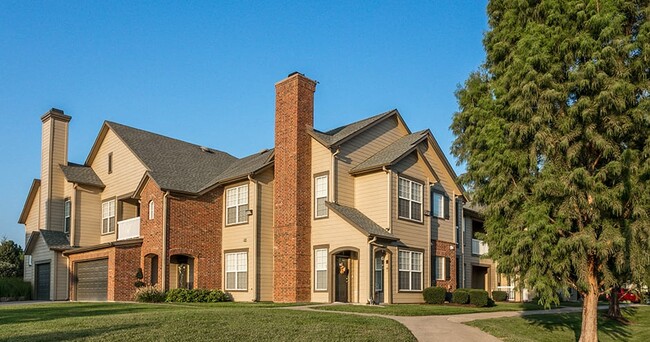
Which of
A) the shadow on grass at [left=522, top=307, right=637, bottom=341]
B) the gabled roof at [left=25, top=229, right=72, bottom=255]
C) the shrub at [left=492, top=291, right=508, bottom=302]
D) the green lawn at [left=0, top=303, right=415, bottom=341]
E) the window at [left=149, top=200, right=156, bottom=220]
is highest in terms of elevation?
the window at [left=149, top=200, right=156, bottom=220]

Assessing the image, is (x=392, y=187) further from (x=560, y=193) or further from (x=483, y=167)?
(x=560, y=193)

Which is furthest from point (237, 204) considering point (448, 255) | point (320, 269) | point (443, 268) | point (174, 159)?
point (448, 255)

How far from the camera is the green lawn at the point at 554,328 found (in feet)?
57.3

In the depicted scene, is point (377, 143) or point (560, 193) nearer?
point (560, 193)

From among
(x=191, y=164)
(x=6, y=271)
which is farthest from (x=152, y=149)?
(x=6, y=271)

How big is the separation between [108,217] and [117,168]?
280cm

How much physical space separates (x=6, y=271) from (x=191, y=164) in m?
18.2

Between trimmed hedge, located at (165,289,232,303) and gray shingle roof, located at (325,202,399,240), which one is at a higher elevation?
gray shingle roof, located at (325,202,399,240)

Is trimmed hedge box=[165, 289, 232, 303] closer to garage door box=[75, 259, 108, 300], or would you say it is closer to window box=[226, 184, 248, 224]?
window box=[226, 184, 248, 224]

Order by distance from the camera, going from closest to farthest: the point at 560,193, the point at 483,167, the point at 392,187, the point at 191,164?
the point at 560,193, the point at 483,167, the point at 392,187, the point at 191,164

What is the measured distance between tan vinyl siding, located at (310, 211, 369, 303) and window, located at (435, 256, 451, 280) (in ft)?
17.2

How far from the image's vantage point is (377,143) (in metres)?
28.1

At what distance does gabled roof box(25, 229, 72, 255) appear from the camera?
31.0 meters

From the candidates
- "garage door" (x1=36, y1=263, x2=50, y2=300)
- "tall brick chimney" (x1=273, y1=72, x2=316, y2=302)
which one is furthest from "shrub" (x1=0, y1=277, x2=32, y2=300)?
"tall brick chimney" (x1=273, y1=72, x2=316, y2=302)
